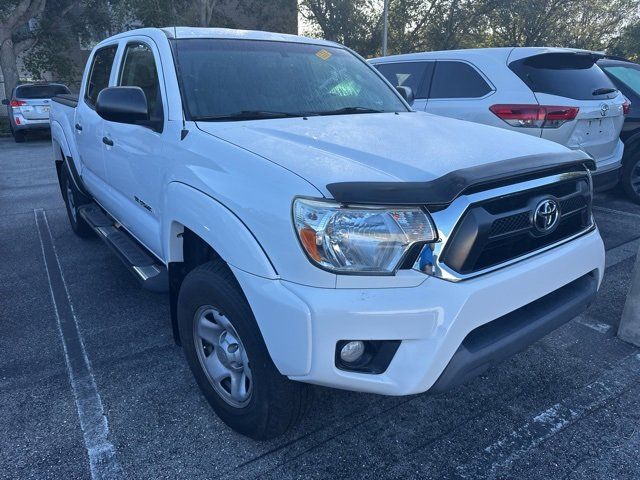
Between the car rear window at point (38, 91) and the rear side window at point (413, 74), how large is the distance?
11.2m

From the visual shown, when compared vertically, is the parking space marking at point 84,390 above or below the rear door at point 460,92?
below

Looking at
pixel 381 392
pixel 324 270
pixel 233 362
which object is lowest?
pixel 233 362

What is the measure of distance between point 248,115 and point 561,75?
12.6 ft

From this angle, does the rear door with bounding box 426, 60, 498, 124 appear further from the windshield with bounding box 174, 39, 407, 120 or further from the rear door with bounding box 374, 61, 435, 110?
the windshield with bounding box 174, 39, 407, 120

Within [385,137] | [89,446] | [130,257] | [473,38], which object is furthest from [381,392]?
[473,38]

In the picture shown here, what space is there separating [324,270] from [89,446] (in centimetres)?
155

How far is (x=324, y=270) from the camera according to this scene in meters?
1.85

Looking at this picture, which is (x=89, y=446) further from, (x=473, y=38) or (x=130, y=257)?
(x=473, y=38)

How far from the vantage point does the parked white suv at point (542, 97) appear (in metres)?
4.98

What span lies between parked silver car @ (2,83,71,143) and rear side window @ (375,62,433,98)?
11249mm

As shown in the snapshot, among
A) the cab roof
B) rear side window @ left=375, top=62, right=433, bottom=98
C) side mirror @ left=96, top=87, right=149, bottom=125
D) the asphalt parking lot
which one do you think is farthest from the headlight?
rear side window @ left=375, top=62, right=433, bottom=98

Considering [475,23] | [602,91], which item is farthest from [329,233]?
[475,23]

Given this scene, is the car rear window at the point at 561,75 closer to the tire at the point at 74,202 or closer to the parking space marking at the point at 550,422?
the parking space marking at the point at 550,422

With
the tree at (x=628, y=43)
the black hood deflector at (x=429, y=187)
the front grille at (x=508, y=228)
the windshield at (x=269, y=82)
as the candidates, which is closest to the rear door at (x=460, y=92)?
the windshield at (x=269, y=82)
